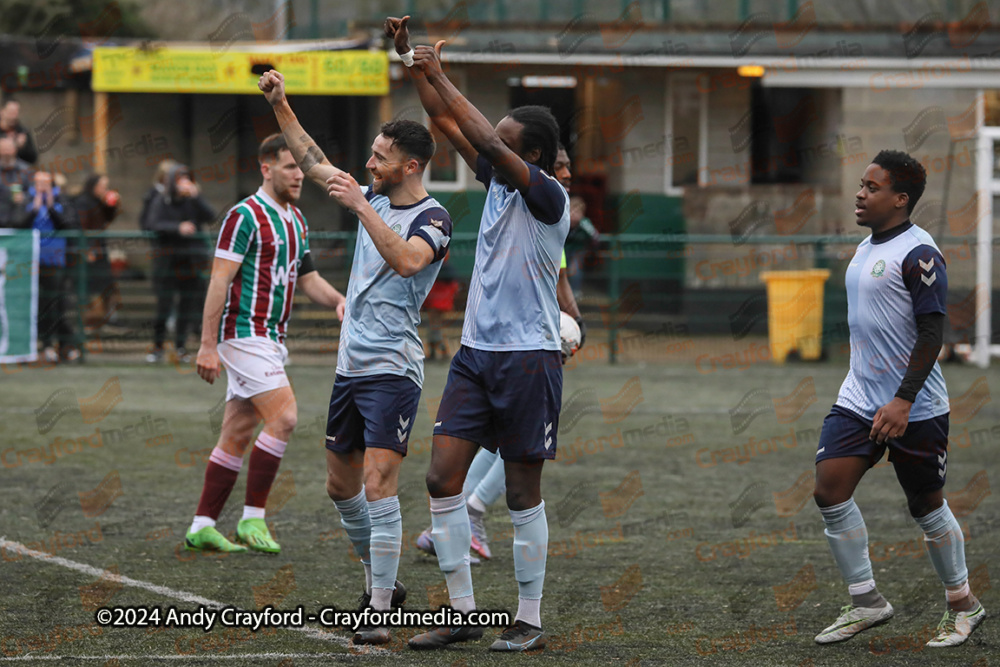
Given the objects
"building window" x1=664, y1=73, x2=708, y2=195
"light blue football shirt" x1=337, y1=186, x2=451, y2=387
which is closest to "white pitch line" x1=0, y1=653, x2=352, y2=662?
"light blue football shirt" x1=337, y1=186, x2=451, y2=387

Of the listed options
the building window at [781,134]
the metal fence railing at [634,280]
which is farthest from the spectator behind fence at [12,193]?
the building window at [781,134]

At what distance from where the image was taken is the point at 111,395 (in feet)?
42.7

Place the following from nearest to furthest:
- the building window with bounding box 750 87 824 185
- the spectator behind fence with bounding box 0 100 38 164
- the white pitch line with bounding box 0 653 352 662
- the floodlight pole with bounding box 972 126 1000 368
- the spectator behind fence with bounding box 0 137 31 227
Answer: the white pitch line with bounding box 0 653 352 662, the spectator behind fence with bounding box 0 137 31 227, the spectator behind fence with bounding box 0 100 38 164, the floodlight pole with bounding box 972 126 1000 368, the building window with bounding box 750 87 824 185

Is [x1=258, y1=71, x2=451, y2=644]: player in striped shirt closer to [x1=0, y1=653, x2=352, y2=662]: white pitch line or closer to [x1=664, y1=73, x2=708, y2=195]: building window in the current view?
[x1=0, y1=653, x2=352, y2=662]: white pitch line

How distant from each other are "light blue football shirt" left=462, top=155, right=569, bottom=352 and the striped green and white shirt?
1993 millimetres

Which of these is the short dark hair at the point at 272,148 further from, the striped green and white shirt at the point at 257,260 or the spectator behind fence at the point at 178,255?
the spectator behind fence at the point at 178,255

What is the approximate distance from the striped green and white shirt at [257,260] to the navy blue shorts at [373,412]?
5.11ft

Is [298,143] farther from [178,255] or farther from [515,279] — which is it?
[178,255]

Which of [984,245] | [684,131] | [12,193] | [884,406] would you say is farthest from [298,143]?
[684,131]

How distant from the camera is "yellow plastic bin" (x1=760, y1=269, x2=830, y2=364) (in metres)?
17.3

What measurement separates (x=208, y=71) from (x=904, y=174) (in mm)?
16039

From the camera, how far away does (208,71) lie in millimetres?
19688

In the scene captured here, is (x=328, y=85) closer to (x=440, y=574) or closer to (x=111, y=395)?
(x=111, y=395)

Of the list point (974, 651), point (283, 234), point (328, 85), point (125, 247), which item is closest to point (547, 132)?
point (283, 234)
